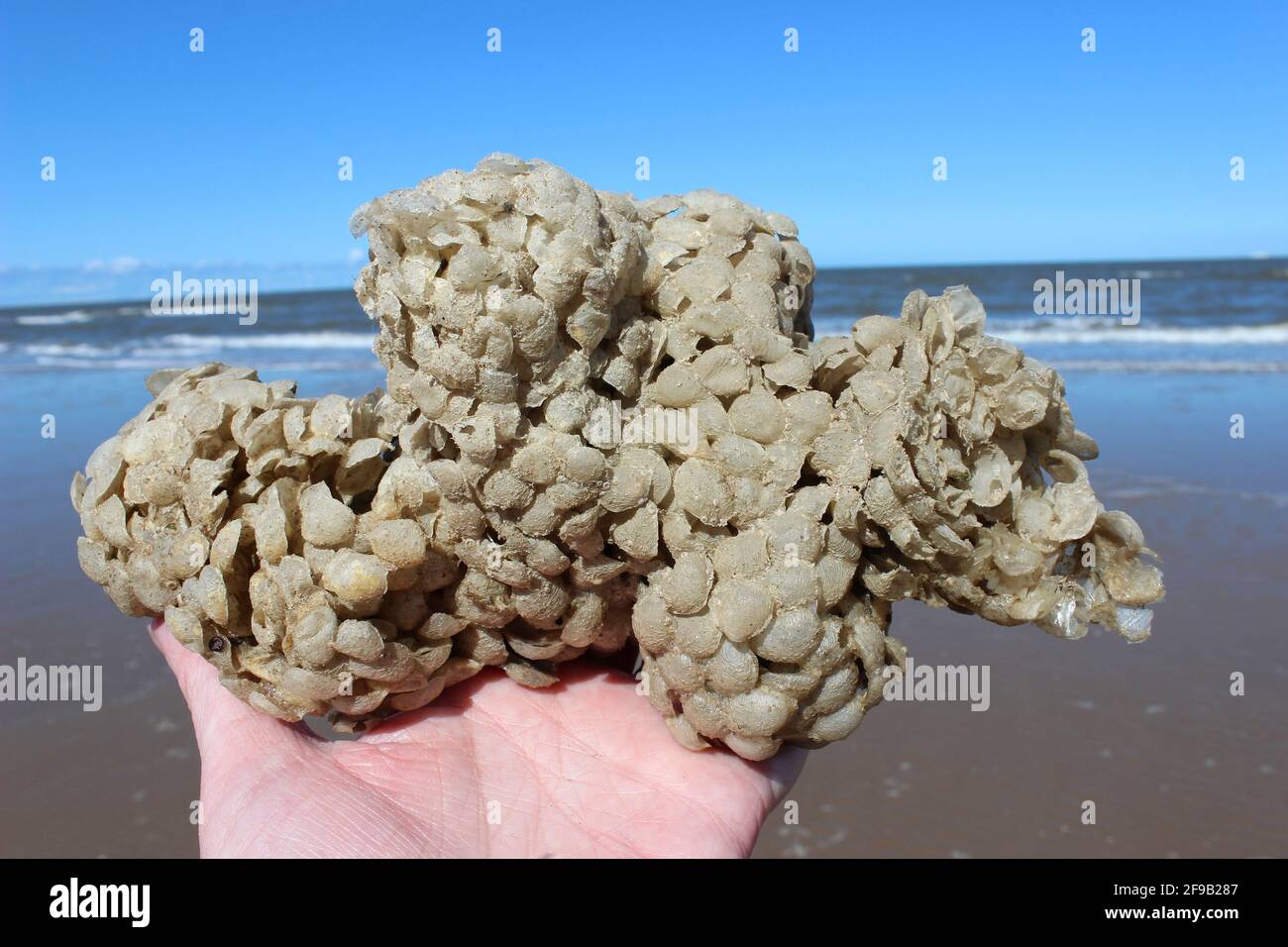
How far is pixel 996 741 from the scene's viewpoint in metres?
4.40

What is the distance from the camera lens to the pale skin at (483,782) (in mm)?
2168

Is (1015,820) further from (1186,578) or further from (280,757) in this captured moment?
(280,757)

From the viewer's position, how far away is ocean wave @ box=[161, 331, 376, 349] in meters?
19.9

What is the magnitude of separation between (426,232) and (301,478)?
82 cm

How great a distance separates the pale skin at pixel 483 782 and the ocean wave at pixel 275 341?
1750cm

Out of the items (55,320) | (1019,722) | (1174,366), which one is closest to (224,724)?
(1019,722)

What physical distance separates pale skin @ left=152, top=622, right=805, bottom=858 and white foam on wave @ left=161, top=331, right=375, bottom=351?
57.4 feet

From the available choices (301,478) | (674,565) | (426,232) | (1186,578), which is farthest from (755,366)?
(1186,578)

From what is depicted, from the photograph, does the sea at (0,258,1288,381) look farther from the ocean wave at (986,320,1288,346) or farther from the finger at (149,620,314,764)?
the finger at (149,620,314,764)

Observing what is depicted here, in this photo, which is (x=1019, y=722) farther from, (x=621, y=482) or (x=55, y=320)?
(x=55, y=320)

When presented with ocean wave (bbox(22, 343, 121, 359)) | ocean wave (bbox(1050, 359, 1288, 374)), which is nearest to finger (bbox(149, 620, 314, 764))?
ocean wave (bbox(1050, 359, 1288, 374))

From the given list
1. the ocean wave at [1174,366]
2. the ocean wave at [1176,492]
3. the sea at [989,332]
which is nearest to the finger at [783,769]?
the ocean wave at [1176,492]

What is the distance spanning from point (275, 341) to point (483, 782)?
2063 centimetres
